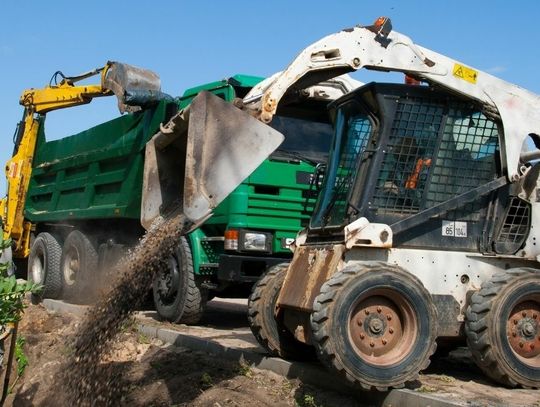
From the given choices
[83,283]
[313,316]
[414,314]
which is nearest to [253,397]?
[313,316]

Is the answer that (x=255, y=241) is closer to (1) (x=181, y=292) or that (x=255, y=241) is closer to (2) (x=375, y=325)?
(1) (x=181, y=292)

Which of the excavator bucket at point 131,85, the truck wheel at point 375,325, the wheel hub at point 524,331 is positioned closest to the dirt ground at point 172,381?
the truck wheel at point 375,325

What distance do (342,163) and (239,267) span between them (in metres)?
2.44

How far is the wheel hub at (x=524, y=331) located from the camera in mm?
5105

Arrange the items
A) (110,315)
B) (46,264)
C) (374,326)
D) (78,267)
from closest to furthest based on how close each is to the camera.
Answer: (374,326) → (110,315) → (78,267) → (46,264)

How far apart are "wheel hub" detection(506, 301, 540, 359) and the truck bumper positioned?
3.29 metres

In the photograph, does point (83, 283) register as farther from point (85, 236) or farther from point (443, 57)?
point (443, 57)

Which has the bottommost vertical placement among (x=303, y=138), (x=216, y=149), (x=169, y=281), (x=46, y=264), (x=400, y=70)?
(x=46, y=264)

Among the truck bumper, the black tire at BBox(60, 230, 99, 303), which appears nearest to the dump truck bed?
the black tire at BBox(60, 230, 99, 303)

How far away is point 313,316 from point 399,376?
26.4 inches

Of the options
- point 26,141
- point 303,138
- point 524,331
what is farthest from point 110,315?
point 26,141

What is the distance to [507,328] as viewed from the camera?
16.5ft

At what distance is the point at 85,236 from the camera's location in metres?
11.3

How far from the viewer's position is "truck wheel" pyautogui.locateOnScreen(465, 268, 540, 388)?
4.91 metres
